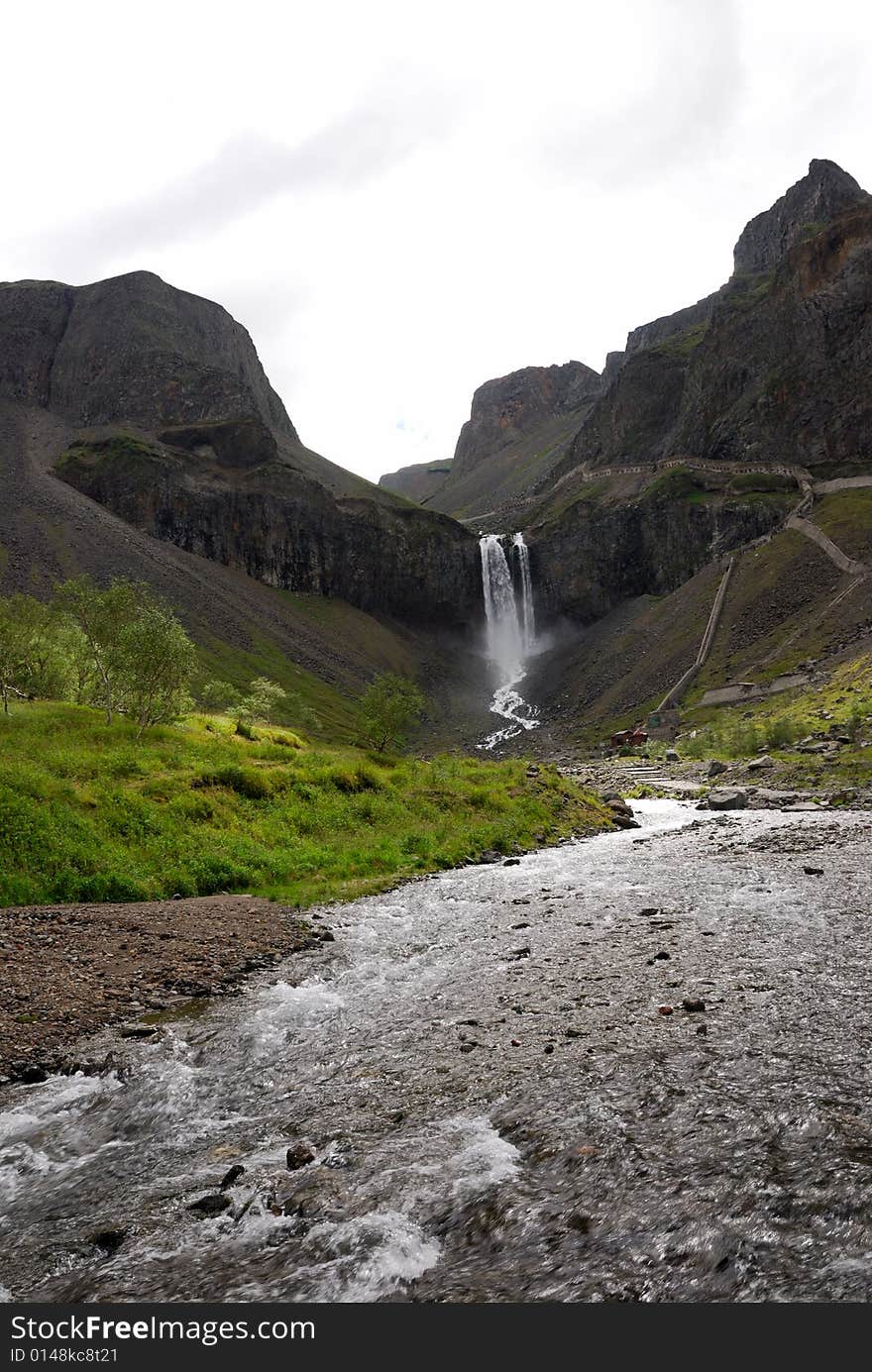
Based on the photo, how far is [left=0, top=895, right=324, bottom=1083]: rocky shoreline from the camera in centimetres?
1127

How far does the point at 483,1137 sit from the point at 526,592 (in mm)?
175897

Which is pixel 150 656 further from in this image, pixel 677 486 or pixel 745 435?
pixel 745 435

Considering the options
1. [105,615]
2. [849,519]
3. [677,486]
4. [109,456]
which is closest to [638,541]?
[677,486]

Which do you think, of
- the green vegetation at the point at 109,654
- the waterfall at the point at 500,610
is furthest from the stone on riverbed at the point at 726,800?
the waterfall at the point at 500,610

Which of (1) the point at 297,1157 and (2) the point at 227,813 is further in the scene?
(2) the point at 227,813

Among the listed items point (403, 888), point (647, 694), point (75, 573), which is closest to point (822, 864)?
point (403, 888)

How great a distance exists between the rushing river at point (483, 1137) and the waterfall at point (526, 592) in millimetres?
160015

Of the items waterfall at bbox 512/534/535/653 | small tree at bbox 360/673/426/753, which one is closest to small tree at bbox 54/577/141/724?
small tree at bbox 360/673/426/753

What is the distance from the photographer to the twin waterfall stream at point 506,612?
164m

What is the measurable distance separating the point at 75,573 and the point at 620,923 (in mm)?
127503

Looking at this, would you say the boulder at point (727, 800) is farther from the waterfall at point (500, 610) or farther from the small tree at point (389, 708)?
the waterfall at point (500, 610)

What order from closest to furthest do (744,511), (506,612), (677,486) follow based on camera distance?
(744,511) → (677,486) → (506,612)

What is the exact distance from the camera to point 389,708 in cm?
6100

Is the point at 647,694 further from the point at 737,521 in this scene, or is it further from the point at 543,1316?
the point at 543,1316
